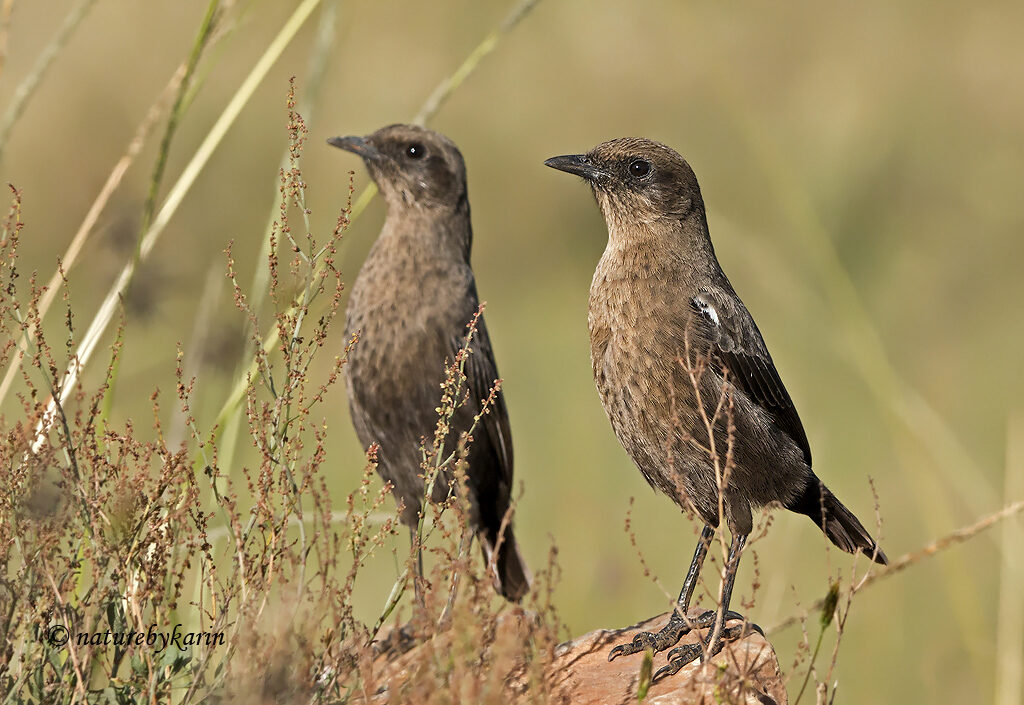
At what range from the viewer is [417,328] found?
5262 mm

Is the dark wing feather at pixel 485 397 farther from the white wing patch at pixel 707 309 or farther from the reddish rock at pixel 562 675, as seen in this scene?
the white wing patch at pixel 707 309

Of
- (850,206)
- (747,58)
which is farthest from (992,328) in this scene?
(747,58)

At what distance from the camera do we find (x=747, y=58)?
1292 cm

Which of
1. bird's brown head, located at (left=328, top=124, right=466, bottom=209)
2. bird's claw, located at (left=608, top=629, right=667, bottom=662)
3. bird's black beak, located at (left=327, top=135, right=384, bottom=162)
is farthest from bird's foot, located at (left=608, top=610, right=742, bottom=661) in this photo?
bird's black beak, located at (left=327, top=135, right=384, bottom=162)

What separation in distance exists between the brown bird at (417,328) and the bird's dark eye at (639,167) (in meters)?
0.98

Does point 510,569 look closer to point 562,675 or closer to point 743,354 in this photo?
point 562,675

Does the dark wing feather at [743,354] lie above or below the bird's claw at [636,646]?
above

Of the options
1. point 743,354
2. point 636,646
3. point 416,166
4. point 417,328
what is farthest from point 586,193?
point 636,646

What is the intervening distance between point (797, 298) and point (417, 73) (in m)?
8.02

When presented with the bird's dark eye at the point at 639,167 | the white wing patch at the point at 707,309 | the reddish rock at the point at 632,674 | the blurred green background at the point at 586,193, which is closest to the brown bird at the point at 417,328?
the reddish rock at the point at 632,674

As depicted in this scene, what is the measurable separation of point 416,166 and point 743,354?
184cm

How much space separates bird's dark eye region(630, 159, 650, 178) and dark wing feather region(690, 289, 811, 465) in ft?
1.77

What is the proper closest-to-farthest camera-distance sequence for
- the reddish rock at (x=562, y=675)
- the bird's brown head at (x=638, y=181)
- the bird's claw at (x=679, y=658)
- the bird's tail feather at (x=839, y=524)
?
the reddish rock at (x=562, y=675) < the bird's claw at (x=679, y=658) < the bird's tail feather at (x=839, y=524) < the bird's brown head at (x=638, y=181)

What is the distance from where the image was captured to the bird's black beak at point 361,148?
5574 millimetres
